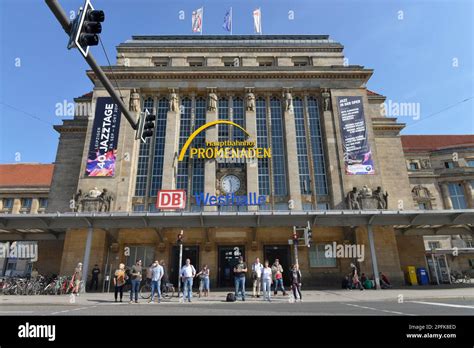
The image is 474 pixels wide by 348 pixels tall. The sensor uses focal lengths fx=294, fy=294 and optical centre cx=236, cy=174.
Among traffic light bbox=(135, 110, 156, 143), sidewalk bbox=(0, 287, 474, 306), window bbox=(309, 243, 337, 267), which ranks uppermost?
traffic light bbox=(135, 110, 156, 143)

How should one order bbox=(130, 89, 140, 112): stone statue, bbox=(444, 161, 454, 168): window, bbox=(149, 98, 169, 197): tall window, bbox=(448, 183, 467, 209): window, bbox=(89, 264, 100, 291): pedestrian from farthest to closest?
bbox=(444, 161, 454, 168): window < bbox=(448, 183, 467, 209): window < bbox=(130, 89, 140, 112): stone statue < bbox=(149, 98, 169, 197): tall window < bbox=(89, 264, 100, 291): pedestrian

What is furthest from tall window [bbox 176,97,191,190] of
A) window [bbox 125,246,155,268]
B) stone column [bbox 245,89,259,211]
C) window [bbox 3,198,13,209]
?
window [bbox 3,198,13,209]

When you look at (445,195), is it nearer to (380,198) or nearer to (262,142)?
(380,198)

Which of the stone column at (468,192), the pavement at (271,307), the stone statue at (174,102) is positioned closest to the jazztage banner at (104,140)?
the stone statue at (174,102)

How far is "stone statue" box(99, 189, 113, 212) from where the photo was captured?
2501 cm

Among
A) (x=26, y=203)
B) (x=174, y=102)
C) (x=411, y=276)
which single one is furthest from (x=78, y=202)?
(x=26, y=203)

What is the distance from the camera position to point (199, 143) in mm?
28719

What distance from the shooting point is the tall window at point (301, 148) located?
2753 cm

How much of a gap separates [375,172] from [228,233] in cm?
1441

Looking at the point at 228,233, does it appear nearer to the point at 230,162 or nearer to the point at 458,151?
the point at 230,162

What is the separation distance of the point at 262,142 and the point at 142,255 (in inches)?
595

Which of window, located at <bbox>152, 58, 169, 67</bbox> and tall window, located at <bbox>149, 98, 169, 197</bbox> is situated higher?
window, located at <bbox>152, 58, 169, 67</bbox>

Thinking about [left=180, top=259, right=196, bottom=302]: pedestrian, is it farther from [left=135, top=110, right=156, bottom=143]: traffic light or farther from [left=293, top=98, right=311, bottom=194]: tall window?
[left=293, top=98, right=311, bottom=194]: tall window

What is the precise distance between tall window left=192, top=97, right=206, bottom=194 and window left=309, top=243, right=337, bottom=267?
11.2m
